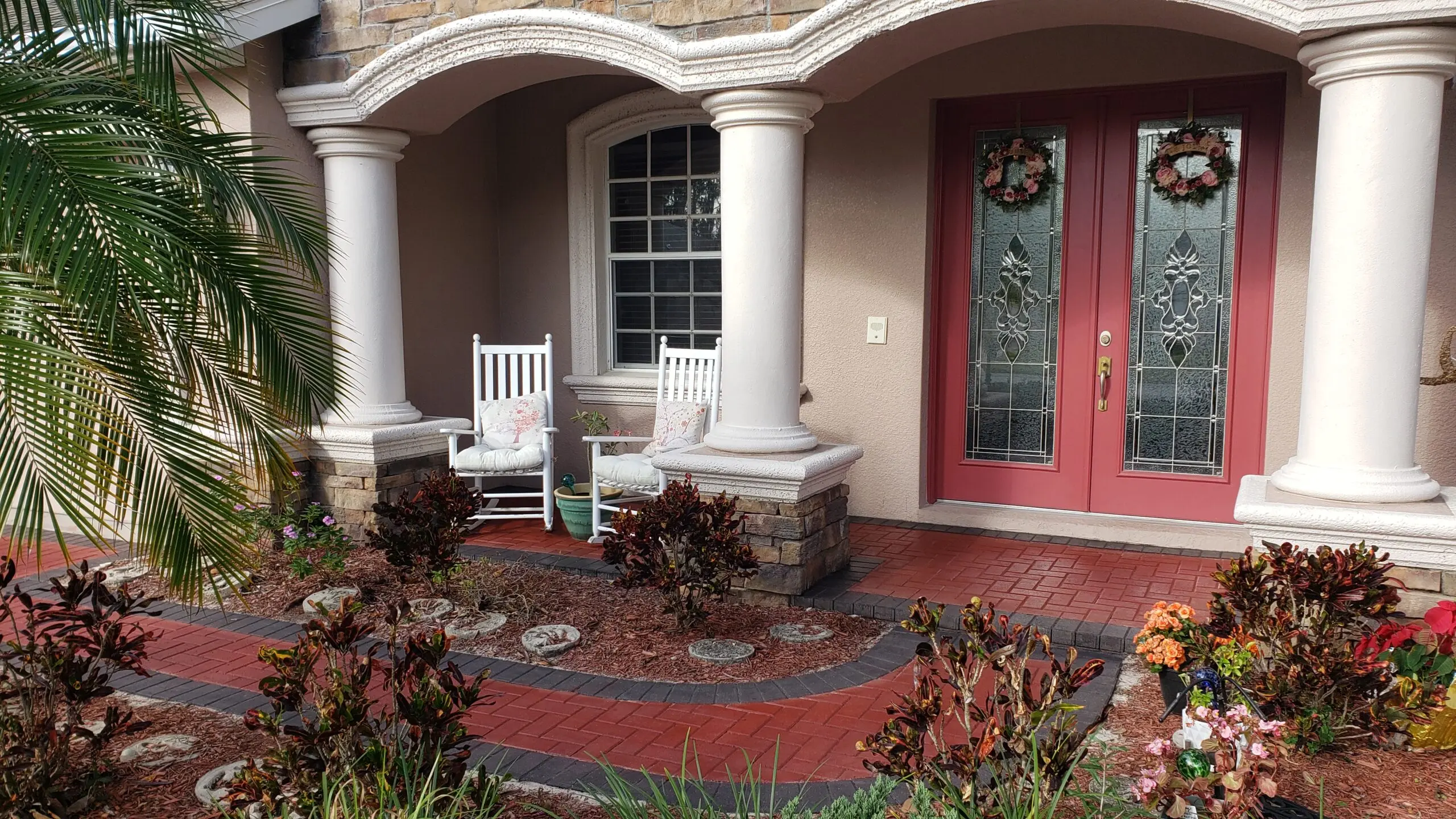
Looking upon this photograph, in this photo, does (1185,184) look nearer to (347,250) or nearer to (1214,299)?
(1214,299)

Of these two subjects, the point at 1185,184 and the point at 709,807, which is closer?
the point at 709,807

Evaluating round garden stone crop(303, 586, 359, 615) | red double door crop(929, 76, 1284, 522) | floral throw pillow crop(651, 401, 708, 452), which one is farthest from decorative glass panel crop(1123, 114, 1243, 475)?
round garden stone crop(303, 586, 359, 615)

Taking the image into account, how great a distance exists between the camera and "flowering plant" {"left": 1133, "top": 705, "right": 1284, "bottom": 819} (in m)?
2.26

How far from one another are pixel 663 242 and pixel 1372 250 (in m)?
4.22

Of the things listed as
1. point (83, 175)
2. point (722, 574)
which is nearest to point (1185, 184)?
point (722, 574)

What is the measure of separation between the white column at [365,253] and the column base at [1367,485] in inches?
176

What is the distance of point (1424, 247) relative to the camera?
3.75 m

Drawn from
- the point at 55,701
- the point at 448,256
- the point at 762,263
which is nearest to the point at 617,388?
the point at 448,256

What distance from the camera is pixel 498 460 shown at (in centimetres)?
595

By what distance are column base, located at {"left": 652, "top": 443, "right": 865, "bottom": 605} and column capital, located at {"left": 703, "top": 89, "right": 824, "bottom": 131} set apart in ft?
4.80

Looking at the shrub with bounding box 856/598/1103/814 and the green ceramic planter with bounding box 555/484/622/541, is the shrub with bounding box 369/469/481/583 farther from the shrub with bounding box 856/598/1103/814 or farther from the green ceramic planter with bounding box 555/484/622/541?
the shrub with bounding box 856/598/1103/814

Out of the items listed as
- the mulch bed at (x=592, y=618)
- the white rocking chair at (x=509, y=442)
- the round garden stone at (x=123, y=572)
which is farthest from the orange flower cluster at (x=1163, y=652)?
the round garden stone at (x=123, y=572)

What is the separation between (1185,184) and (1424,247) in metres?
1.76

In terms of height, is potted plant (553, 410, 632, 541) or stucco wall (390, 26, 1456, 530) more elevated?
stucco wall (390, 26, 1456, 530)
